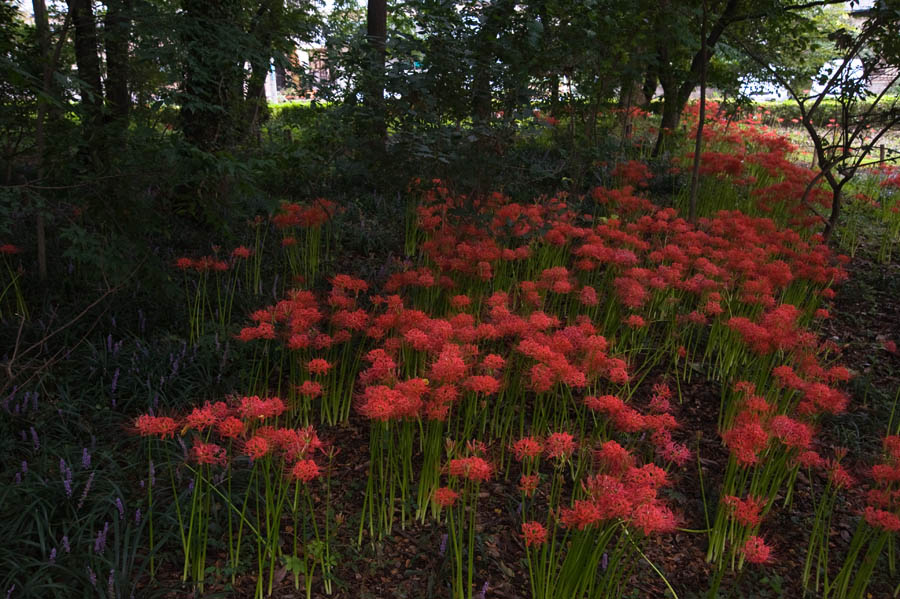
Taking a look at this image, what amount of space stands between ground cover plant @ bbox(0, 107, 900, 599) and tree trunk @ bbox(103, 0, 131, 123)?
155 cm

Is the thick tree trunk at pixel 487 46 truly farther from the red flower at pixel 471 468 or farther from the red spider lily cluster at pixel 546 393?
the red flower at pixel 471 468

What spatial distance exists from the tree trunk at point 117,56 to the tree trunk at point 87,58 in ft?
0.30

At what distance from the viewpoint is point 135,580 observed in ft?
7.67

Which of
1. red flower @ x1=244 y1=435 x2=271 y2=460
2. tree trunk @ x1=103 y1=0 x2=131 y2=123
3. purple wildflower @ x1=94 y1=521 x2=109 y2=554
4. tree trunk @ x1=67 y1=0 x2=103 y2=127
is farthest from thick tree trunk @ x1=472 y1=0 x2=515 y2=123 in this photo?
purple wildflower @ x1=94 y1=521 x2=109 y2=554

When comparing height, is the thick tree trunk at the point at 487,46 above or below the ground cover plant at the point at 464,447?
above

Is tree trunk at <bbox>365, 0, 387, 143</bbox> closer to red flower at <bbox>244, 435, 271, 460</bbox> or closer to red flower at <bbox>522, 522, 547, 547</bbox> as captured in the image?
red flower at <bbox>244, 435, 271, 460</bbox>

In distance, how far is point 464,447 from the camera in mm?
3141

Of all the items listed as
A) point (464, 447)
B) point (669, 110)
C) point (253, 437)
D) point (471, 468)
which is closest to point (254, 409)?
point (253, 437)

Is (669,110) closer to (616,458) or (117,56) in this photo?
(117,56)

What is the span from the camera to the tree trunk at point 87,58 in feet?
12.6

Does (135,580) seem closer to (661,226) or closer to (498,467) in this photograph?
(498,467)

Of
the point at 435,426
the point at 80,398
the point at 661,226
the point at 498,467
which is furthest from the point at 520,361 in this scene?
the point at 80,398

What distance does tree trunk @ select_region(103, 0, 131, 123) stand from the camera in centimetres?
408

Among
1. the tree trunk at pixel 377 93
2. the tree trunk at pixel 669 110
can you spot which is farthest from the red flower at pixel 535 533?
the tree trunk at pixel 669 110
